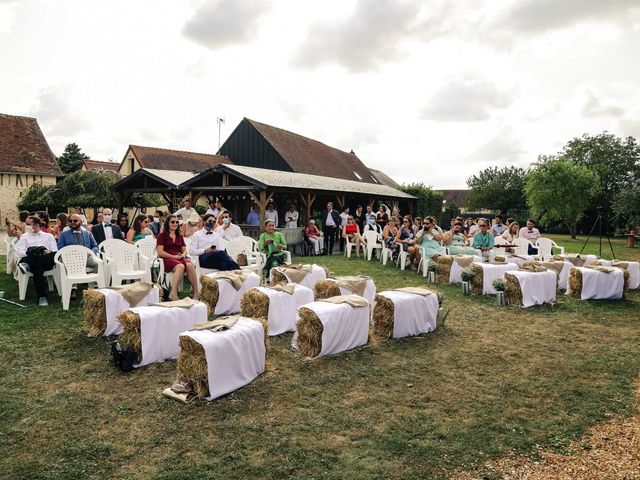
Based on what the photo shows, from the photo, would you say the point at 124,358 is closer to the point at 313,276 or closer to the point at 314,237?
the point at 313,276

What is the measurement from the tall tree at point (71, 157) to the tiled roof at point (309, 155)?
1330 inches

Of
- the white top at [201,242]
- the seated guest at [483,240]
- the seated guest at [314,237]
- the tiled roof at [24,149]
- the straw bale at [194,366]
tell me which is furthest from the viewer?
the tiled roof at [24,149]

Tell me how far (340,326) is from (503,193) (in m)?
53.9

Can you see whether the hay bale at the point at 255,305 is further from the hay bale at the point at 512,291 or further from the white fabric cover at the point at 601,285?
the white fabric cover at the point at 601,285

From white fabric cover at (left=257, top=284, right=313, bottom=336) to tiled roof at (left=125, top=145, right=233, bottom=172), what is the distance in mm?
26832

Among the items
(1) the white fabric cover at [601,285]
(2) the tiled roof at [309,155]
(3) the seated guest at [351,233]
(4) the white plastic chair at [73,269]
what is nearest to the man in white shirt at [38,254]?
(4) the white plastic chair at [73,269]

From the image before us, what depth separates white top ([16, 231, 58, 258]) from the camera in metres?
7.88

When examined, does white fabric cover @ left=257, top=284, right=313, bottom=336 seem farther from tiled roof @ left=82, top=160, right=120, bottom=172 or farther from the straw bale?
tiled roof @ left=82, top=160, right=120, bottom=172

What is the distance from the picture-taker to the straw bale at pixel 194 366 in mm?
3893

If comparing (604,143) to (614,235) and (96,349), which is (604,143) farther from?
(96,349)

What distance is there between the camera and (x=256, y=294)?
5867mm

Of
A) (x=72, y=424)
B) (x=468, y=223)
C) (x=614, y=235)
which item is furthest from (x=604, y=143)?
(x=72, y=424)

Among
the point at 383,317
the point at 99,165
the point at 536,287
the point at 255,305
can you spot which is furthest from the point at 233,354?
the point at 99,165

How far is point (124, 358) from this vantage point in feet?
14.9
